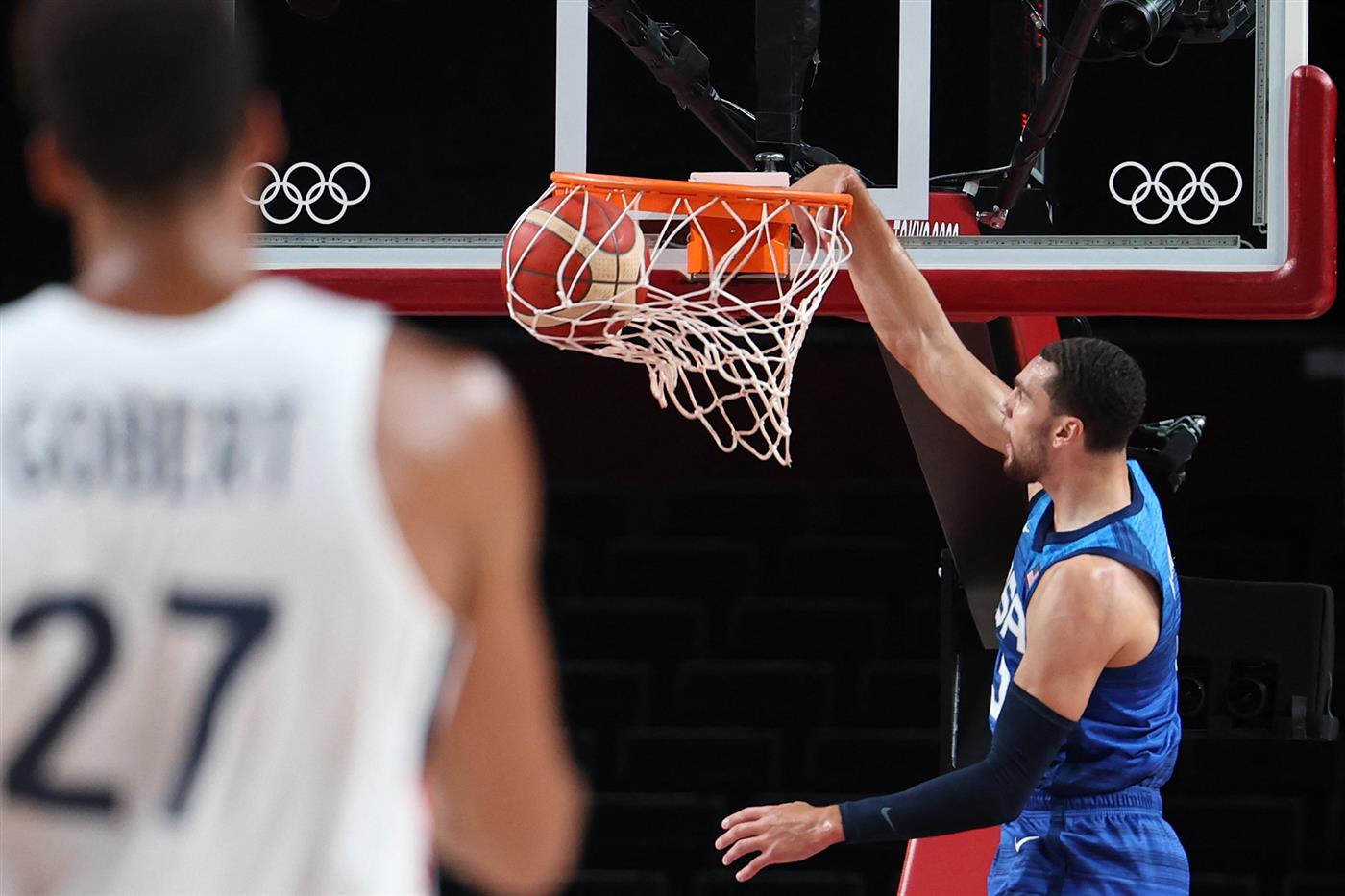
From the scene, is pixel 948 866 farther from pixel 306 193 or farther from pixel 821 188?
pixel 306 193

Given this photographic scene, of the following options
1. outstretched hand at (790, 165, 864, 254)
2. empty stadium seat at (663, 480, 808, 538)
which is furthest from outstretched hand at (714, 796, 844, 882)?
empty stadium seat at (663, 480, 808, 538)

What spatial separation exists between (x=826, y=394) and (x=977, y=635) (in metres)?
2.57

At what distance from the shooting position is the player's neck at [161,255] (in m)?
1.04

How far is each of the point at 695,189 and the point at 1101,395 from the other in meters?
0.79

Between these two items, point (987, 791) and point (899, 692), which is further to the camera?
point (899, 692)

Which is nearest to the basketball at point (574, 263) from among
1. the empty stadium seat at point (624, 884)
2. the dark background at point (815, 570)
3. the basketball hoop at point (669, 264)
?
the basketball hoop at point (669, 264)

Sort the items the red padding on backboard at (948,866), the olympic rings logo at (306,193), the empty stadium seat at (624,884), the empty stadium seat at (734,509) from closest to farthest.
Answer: the olympic rings logo at (306,193) < the red padding on backboard at (948,866) < the empty stadium seat at (624,884) < the empty stadium seat at (734,509)

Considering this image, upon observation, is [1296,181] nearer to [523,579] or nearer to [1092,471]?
[1092,471]

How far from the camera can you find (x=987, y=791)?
8.80 ft

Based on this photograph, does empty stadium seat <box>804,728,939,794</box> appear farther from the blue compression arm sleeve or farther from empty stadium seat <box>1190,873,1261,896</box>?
the blue compression arm sleeve

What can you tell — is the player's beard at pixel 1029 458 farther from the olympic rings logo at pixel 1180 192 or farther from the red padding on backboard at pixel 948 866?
the red padding on backboard at pixel 948 866

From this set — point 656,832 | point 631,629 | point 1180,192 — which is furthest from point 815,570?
point 1180,192

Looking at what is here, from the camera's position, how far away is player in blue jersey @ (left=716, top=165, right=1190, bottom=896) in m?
2.68

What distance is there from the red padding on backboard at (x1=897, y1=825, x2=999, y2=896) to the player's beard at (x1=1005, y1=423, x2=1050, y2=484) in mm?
1229
